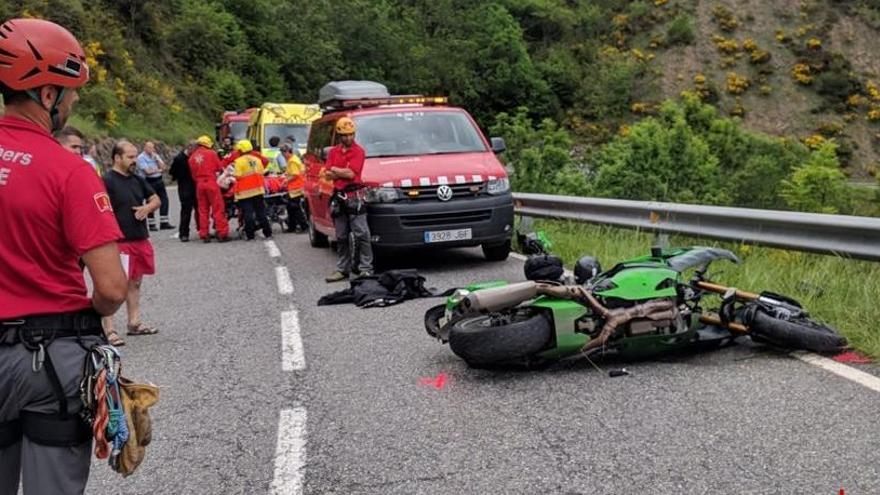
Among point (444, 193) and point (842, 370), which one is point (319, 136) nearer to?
point (444, 193)

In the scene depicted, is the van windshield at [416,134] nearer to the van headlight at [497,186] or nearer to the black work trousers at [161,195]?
the van headlight at [497,186]

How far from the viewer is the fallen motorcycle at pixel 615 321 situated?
5301 millimetres

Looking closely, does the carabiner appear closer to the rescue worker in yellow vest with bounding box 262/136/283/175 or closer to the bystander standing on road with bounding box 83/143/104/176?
the bystander standing on road with bounding box 83/143/104/176

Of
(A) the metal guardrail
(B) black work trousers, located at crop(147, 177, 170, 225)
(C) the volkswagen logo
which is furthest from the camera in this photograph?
(B) black work trousers, located at crop(147, 177, 170, 225)

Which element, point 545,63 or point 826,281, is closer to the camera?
point 826,281

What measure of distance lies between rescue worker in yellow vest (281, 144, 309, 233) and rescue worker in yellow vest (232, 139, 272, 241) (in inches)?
45.2

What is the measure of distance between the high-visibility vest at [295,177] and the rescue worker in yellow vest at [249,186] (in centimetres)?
113

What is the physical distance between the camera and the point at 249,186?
15062 millimetres

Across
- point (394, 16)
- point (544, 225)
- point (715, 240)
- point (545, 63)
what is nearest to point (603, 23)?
Answer: point (545, 63)

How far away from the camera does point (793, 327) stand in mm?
5457

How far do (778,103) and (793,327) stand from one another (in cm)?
4851

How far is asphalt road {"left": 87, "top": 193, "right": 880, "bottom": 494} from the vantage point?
3.84 meters

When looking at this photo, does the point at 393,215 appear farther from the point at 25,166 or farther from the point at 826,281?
the point at 25,166

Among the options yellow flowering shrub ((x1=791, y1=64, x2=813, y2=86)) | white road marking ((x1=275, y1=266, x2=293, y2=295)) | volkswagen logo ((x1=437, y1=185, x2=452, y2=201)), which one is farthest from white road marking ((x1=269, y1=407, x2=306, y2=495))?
yellow flowering shrub ((x1=791, y1=64, x2=813, y2=86))
